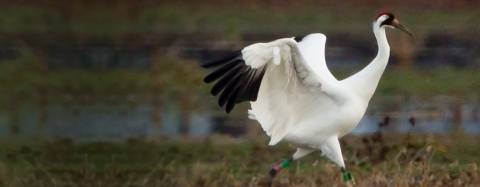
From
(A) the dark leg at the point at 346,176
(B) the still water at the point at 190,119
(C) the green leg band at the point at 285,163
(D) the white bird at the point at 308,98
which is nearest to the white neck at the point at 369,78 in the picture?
(D) the white bird at the point at 308,98

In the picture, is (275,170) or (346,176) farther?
(275,170)

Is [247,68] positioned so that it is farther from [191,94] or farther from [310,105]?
[191,94]

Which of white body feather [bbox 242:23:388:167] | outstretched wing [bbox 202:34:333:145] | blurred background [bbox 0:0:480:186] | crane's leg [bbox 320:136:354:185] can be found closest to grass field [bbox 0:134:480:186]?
blurred background [bbox 0:0:480:186]

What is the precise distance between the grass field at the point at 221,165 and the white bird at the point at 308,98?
0.39m

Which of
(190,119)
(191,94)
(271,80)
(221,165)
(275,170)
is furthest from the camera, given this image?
(191,94)

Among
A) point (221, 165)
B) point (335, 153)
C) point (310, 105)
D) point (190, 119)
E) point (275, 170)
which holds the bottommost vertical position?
point (190, 119)

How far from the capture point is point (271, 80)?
11.2 meters

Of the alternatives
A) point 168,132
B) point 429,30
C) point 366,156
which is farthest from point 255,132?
point 429,30

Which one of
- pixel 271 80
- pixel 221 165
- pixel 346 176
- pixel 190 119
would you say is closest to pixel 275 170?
pixel 346 176

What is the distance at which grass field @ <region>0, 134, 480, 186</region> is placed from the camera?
38.2ft

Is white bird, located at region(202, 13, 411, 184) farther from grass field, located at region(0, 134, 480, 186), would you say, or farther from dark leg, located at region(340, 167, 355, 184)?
grass field, located at region(0, 134, 480, 186)

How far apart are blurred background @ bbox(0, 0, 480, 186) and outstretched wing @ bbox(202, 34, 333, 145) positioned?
64 centimetres

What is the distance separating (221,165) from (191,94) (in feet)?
13.6

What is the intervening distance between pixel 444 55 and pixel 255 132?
6969mm
